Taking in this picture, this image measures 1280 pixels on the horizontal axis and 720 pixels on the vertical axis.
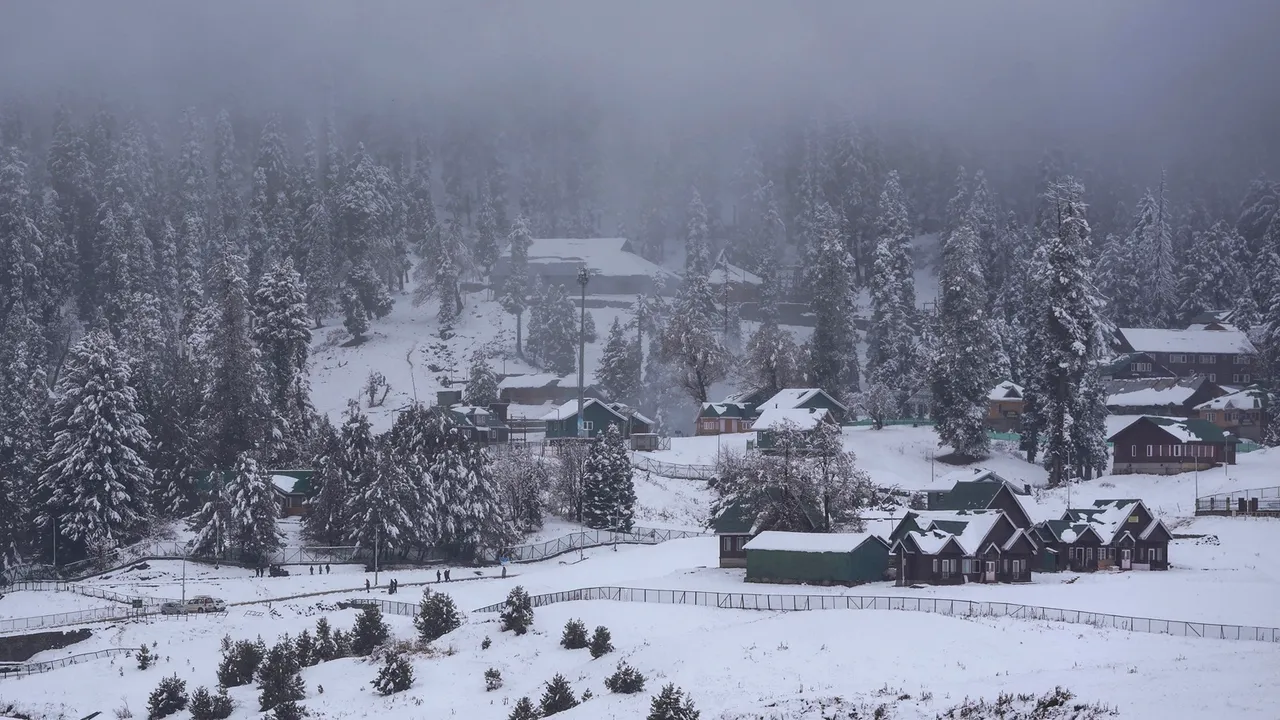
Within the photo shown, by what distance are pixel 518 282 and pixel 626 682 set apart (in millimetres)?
98503

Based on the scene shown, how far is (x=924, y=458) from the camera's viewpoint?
98500 mm

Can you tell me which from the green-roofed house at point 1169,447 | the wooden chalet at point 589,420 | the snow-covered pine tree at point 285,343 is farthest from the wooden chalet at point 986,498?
the snow-covered pine tree at point 285,343

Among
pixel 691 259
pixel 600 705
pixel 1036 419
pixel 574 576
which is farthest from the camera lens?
pixel 691 259

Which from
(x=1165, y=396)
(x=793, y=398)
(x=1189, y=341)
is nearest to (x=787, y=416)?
(x=793, y=398)

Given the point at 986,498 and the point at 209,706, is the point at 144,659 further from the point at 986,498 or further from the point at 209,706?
the point at 986,498

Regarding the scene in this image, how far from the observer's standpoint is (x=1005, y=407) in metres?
113

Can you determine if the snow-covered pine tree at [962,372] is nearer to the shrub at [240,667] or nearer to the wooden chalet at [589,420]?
the wooden chalet at [589,420]

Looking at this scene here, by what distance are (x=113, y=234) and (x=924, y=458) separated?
84.5 meters

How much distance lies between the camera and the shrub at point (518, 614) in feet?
173

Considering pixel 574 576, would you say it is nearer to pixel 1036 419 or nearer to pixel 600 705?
pixel 600 705

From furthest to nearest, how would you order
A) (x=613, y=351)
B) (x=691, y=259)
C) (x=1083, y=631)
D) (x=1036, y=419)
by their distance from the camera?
(x=691, y=259) → (x=613, y=351) → (x=1036, y=419) → (x=1083, y=631)

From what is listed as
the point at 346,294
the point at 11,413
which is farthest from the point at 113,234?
the point at 11,413

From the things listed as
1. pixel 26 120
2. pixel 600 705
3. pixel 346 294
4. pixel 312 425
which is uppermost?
pixel 26 120

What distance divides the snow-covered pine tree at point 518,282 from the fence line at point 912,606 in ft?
256
